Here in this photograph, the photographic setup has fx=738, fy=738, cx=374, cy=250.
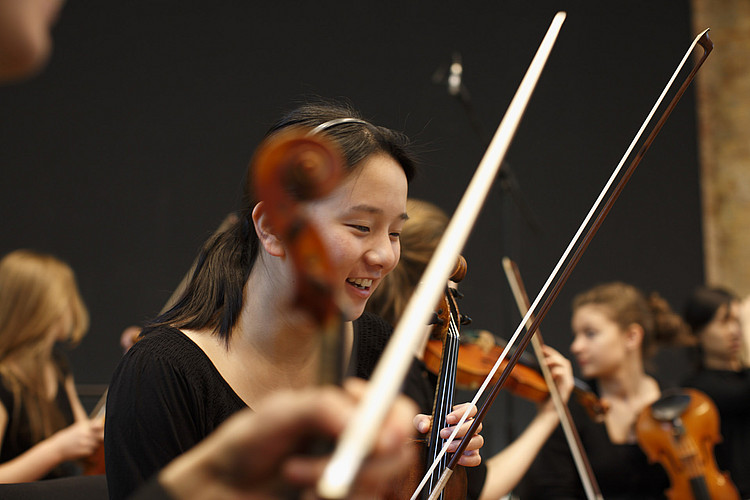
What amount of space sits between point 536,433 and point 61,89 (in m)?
1.94

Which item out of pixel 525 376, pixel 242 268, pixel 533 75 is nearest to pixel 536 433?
pixel 525 376

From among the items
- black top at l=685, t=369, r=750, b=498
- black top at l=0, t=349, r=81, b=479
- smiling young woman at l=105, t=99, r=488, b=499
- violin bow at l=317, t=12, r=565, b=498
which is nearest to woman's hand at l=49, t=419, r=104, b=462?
black top at l=0, t=349, r=81, b=479

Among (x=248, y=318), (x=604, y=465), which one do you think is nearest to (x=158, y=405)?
(x=248, y=318)

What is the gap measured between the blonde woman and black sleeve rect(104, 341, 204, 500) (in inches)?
32.5

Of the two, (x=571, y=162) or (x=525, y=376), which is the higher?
(x=571, y=162)

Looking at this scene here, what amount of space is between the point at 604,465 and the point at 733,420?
2.06 feet

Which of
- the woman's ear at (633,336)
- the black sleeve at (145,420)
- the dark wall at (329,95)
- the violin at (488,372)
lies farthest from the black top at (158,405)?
the woman's ear at (633,336)

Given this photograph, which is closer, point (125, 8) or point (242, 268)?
point (242, 268)

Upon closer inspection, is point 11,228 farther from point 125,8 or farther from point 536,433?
point 536,433

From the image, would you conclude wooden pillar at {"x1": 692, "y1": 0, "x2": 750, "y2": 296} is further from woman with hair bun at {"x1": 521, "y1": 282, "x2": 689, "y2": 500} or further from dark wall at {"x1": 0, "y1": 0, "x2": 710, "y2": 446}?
woman with hair bun at {"x1": 521, "y1": 282, "x2": 689, "y2": 500}

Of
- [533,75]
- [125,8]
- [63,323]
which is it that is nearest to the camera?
[533,75]

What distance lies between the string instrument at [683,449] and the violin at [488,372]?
0.14 meters

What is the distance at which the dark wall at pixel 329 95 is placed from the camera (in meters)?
2.50

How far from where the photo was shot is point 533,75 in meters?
0.59
